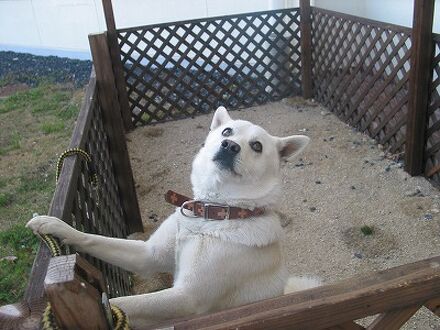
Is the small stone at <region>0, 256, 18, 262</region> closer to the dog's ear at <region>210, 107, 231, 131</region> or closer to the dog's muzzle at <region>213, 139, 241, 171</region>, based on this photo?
the dog's ear at <region>210, 107, 231, 131</region>

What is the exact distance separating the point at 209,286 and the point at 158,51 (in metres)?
4.26

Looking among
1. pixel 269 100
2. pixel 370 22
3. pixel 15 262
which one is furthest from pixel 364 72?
pixel 15 262

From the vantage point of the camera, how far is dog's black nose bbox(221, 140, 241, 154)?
6.16ft

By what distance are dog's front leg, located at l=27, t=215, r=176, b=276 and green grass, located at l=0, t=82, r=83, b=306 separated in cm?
113

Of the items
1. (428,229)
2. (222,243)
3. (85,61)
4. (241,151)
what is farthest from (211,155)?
(85,61)

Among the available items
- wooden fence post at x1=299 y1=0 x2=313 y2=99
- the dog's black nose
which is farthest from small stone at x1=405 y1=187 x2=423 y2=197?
wooden fence post at x1=299 y1=0 x2=313 y2=99

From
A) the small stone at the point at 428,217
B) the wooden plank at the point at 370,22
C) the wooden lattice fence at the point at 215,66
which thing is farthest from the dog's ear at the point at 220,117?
the wooden lattice fence at the point at 215,66

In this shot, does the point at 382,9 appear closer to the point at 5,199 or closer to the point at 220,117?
the point at 220,117

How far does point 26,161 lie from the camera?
4406mm

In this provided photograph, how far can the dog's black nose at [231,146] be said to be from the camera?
73.9 inches

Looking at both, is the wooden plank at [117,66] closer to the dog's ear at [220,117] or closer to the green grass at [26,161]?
the green grass at [26,161]

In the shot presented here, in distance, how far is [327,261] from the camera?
2.86m

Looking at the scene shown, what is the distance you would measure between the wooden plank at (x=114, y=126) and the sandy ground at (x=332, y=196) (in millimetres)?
290

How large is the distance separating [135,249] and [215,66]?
13.4 feet
